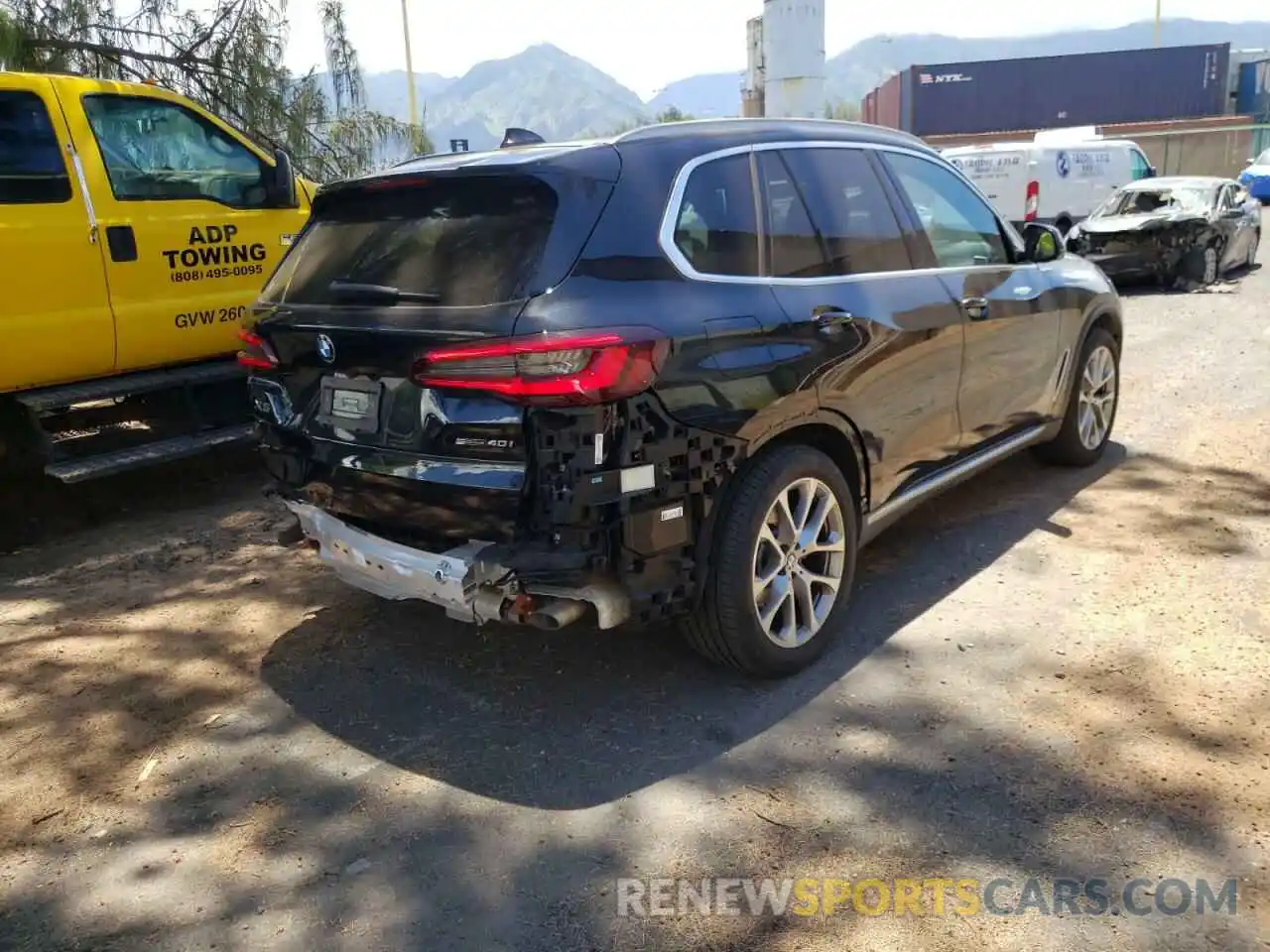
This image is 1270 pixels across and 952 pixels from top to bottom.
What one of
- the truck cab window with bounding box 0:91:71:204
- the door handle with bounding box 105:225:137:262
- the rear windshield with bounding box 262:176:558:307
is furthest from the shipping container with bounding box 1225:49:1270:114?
the rear windshield with bounding box 262:176:558:307

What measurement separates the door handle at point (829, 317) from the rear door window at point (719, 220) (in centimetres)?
30

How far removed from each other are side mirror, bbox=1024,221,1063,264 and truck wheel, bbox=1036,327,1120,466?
2.10 feet

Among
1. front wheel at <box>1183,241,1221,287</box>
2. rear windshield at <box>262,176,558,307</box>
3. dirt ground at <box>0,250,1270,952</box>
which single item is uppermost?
rear windshield at <box>262,176,558,307</box>

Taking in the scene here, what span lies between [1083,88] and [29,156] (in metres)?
54.1

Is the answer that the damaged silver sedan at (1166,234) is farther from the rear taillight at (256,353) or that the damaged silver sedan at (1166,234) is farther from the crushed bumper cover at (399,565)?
the crushed bumper cover at (399,565)

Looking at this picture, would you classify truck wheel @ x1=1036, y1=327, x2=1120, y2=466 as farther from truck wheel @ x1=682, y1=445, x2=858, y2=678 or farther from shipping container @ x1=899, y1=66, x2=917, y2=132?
shipping container @ x1=899, y1=66, x2=917, y2=132

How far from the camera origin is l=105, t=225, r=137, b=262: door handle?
5.55 metres

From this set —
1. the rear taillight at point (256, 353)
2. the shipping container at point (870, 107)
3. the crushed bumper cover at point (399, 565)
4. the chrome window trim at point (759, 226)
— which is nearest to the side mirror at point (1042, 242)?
the chrome window trim at point (759, 226)

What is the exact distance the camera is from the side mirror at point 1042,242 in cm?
537

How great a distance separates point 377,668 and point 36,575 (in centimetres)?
232

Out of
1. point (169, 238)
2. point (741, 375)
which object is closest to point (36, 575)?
point (169, 238)

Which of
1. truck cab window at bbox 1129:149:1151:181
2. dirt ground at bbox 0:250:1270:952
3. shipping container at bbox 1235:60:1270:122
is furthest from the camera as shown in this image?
shipping container at bbox 1235:60:1270:122

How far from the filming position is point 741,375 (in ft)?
11.1

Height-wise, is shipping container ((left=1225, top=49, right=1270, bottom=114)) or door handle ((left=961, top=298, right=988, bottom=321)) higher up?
shipping container ((left=1225, top=49, right=1270, bottom=114))
